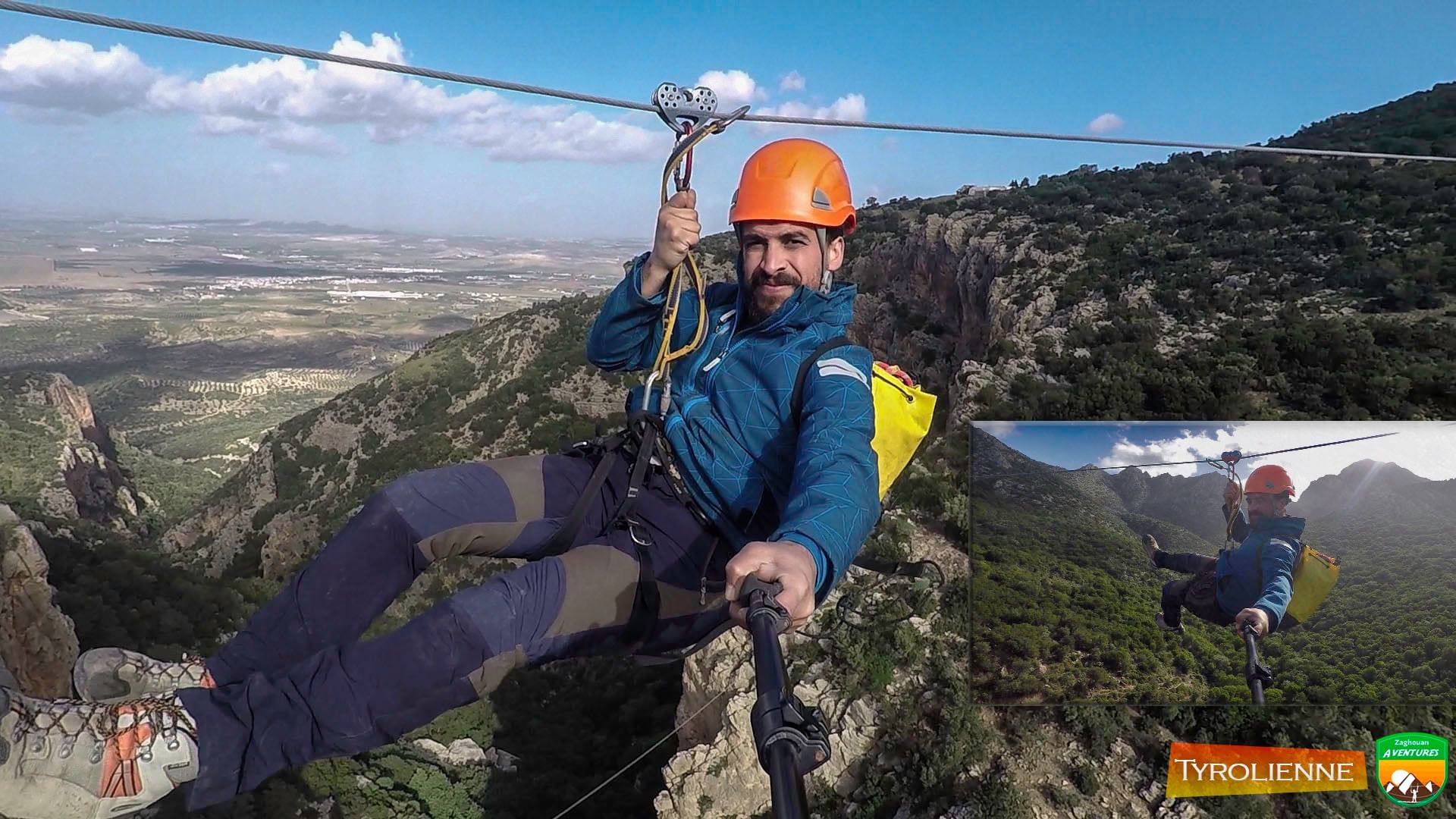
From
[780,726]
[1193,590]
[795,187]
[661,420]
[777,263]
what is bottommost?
[1193,590]

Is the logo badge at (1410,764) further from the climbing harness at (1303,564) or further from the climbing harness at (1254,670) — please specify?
the climbing harness at (1303,564)

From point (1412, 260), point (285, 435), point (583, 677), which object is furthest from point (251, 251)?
point (1412, 260)

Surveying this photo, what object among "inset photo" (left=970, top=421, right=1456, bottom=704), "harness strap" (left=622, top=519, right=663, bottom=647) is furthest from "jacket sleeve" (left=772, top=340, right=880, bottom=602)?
"inset photo" (left=970, top=421, right=1456, bottom=704)

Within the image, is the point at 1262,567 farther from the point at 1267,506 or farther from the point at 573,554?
the point at 573,554

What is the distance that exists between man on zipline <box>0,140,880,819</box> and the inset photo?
500cm

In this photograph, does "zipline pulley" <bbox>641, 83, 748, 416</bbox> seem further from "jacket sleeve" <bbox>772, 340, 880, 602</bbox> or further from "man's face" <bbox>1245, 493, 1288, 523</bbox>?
"man's face" <bbox>1245, 493, 1288, 523</bbox>

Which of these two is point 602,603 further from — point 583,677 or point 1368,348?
point 583,677

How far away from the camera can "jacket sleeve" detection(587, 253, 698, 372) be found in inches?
135

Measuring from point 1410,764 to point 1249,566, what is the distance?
129 inches

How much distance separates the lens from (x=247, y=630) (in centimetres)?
273

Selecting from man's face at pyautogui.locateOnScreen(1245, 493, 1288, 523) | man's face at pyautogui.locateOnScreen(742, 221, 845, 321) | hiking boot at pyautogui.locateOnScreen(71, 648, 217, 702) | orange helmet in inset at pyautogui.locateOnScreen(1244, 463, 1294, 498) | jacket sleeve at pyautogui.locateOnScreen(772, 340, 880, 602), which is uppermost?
man's face at pyautogui.locateOnScreen(742, 221, 845, 321)

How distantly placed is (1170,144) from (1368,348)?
1274cm

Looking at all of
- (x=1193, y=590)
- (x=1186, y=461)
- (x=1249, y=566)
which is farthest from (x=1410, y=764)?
(x=1186, y=461)

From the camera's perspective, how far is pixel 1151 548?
7.55 m
